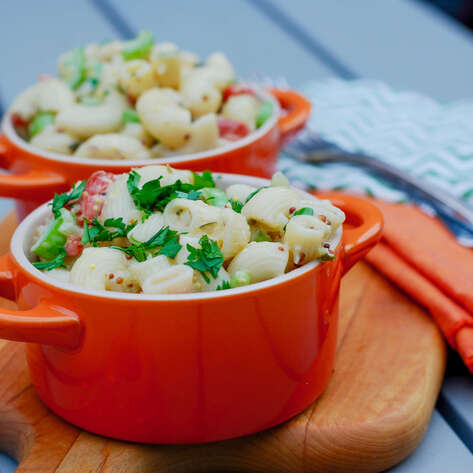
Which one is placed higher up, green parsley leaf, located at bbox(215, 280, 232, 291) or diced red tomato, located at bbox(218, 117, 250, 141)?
green parsley leaf, located at bbox(215, 280, 232, 291)

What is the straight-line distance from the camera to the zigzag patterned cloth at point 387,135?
1003 millimetres

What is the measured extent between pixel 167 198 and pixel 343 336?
0.24m

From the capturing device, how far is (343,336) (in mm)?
754

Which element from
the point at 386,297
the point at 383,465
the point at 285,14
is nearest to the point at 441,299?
the point at 386,297

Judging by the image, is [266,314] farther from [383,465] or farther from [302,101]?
[302,101]

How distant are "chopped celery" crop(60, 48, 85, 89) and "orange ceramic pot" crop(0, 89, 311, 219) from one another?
0.09m

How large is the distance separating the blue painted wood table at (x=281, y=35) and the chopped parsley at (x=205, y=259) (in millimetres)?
832

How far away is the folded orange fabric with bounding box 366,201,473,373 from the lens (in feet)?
2.46

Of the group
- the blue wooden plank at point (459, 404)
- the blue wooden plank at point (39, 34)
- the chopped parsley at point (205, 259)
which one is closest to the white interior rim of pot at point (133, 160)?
the chopped parsley at point (205, 259)

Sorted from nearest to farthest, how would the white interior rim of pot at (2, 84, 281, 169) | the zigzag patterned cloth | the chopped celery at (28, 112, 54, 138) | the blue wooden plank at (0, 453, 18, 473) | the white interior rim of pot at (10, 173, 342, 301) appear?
the white interior rim of pot at (10, 173, 342, 301)
the blue wooden plank at (0, 453, 18, 473)
the white interior rim of pot at (2, 84, 281, 169)
the chopped celery at (28, 112, 54, 138)
the zigzag patterned cloth

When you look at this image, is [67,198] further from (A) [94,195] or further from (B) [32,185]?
(B) [32,185]

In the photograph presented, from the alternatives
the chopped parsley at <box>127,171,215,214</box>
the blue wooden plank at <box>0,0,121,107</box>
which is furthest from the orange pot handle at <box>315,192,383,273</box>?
the blue wooden plank at <box>0,0,121,107</box>

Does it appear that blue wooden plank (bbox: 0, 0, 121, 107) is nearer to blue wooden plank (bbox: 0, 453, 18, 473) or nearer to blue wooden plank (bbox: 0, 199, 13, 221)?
blue wooden plank (bbox: 0, 199, 13, 221)

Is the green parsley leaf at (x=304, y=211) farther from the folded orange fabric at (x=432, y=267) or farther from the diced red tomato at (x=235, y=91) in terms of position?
the diced red tomato at (x=235, y=91)
